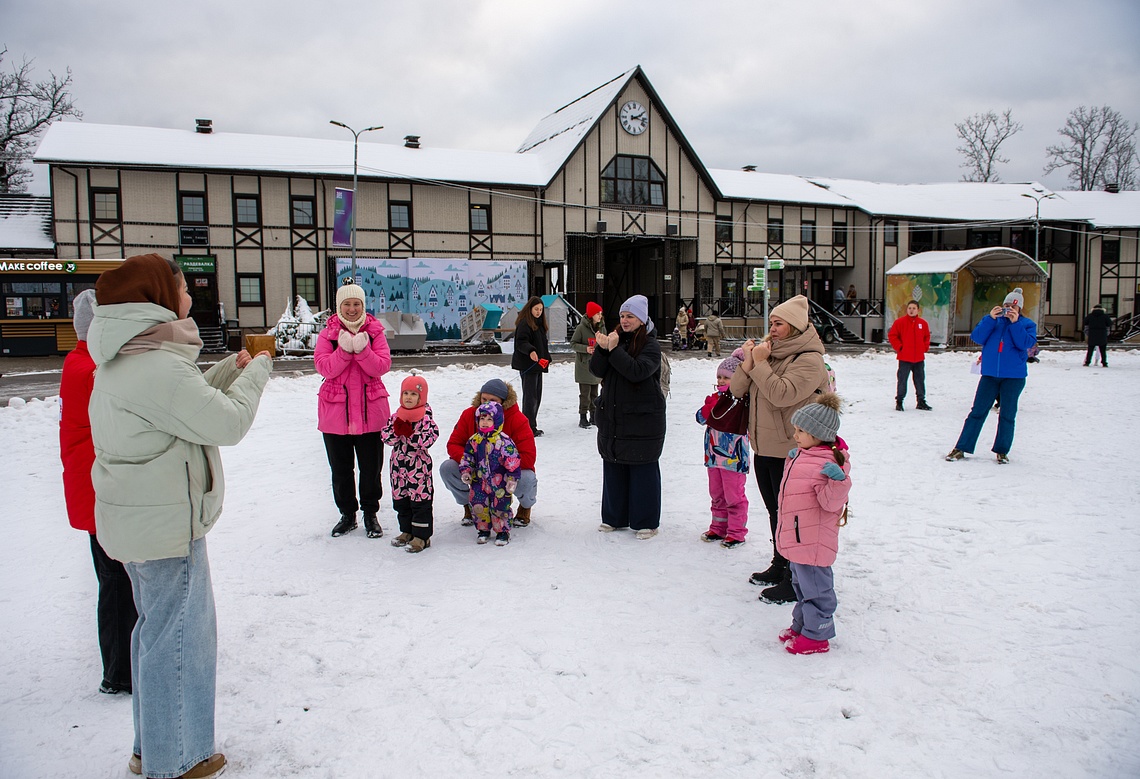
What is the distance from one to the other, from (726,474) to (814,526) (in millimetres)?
1476

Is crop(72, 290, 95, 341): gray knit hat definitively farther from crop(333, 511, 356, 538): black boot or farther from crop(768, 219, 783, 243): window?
crop(768, 219, 783, 243): window

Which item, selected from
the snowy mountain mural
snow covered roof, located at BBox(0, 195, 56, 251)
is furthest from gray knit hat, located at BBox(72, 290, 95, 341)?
snow covered roof, located at BBox(0, 195, 56, 251)

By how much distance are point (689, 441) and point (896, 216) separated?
2811 cm

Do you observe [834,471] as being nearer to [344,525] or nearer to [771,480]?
[771,480]

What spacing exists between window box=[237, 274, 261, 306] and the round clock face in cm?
1459

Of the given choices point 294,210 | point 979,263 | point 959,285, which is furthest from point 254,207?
point 959,285

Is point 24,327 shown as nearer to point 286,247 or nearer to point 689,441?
point 286,247

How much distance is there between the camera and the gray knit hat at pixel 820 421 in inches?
137

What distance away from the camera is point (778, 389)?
13.2 feet

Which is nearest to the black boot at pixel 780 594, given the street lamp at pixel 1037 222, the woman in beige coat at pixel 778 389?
the woman in beige coat at pixel 778 389

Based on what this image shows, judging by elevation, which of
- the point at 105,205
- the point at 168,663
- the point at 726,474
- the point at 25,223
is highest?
the point at 105,205

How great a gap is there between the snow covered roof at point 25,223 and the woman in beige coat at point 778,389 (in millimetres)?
26320

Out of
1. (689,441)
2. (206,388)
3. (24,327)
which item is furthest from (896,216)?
(206,388)

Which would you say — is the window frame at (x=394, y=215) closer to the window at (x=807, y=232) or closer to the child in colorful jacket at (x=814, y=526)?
the window at (x=807, y=232)
